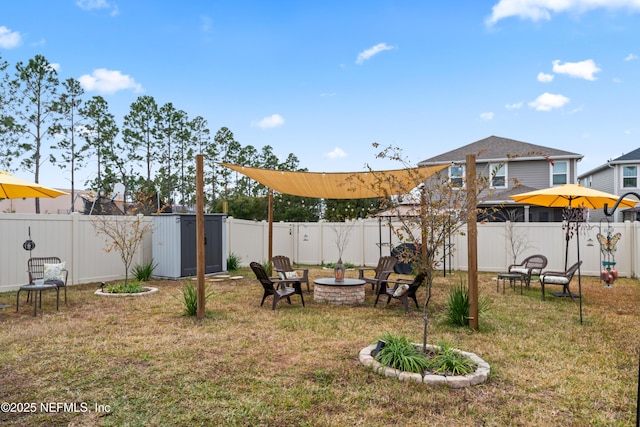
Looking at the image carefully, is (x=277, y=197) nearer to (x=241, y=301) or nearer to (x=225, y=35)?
(x=225, y=35)

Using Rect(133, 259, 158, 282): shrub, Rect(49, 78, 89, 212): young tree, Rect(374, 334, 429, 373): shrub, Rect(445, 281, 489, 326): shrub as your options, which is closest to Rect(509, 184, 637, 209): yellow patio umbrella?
Rect(445, 281, 489, 326): shrub

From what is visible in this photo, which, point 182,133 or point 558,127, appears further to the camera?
point 182,133

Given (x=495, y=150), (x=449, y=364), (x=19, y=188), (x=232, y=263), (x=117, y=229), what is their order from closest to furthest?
(x=449, y=364) → (x=19, y=188) → (x=117, y=229) → (x=232, y=263) → (x=495, y=150)

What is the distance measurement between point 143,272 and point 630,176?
63.1ft

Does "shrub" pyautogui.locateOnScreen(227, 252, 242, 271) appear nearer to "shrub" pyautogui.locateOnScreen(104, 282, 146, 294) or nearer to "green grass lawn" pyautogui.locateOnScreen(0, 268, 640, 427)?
"shrub" pyautogui.locateOnScreen(104, 282, 146, 294)

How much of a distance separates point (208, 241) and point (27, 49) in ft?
43.8

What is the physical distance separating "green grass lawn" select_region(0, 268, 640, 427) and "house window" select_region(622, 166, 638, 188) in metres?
14.4

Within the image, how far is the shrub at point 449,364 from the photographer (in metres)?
3.61

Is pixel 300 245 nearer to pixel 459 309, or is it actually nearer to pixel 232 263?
pixel 232 263

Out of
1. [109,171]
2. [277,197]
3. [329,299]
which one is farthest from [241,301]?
[109,171]

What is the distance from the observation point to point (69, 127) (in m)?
19.6

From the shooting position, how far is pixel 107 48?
11.3 m

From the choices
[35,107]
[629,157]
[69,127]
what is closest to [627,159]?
[629,157]

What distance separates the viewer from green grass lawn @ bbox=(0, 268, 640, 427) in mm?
2943
